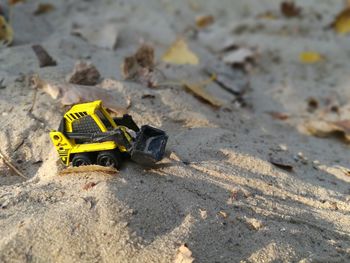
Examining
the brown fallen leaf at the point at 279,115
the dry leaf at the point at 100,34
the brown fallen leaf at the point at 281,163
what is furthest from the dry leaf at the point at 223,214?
the dry leaf at the point at 100,34

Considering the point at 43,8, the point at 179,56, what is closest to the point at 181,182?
the point at 179,56

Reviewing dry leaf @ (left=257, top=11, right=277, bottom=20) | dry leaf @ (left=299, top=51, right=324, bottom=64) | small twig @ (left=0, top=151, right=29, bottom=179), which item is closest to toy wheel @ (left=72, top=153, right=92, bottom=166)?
small twig @ (left=0, top=151, right=29, bottom=179)

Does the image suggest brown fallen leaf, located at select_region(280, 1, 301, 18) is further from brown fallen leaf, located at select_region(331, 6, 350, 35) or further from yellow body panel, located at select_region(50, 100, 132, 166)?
yellow body panel, located at select_region(50, 100, 132, 166)

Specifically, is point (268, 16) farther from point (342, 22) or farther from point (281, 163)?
point (281, 163)

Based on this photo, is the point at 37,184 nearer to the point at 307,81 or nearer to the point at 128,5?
the point at 307,81

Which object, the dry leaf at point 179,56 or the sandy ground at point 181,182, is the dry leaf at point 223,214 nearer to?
the sandy ground at point 181,182

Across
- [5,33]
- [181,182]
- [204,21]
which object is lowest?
[181,182]
